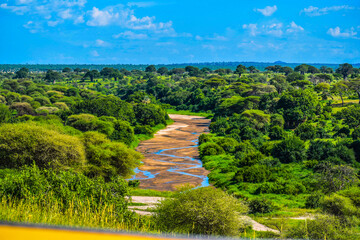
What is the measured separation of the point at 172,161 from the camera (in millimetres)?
39812

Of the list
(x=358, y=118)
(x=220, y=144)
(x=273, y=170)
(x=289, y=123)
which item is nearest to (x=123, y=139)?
(x=220, y=144)

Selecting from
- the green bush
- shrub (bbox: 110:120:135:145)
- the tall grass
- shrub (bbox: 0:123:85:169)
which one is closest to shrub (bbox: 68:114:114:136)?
shrub (bbox: 110:120:135:145)

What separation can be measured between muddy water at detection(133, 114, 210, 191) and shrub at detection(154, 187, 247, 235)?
1271 centimetres

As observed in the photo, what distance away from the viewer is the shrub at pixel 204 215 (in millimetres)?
14234

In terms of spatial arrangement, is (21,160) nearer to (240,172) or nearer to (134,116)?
(240,172)

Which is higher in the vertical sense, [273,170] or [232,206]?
[232,206]

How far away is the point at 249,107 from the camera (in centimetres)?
6456

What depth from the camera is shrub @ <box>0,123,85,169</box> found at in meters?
25.4

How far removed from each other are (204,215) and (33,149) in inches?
630

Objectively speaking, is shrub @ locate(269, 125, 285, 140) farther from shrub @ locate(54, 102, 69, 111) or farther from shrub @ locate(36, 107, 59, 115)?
shrub @ locate(54, 102, 69, 111)

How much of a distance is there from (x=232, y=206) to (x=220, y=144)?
96.8 ft

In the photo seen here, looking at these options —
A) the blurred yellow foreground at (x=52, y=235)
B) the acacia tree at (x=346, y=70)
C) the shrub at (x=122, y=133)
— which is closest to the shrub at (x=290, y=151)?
the shrub at (x=122, y=133)

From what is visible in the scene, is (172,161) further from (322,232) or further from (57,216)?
(57,216)

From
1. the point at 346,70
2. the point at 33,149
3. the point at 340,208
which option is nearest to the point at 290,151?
the point at 340,208
